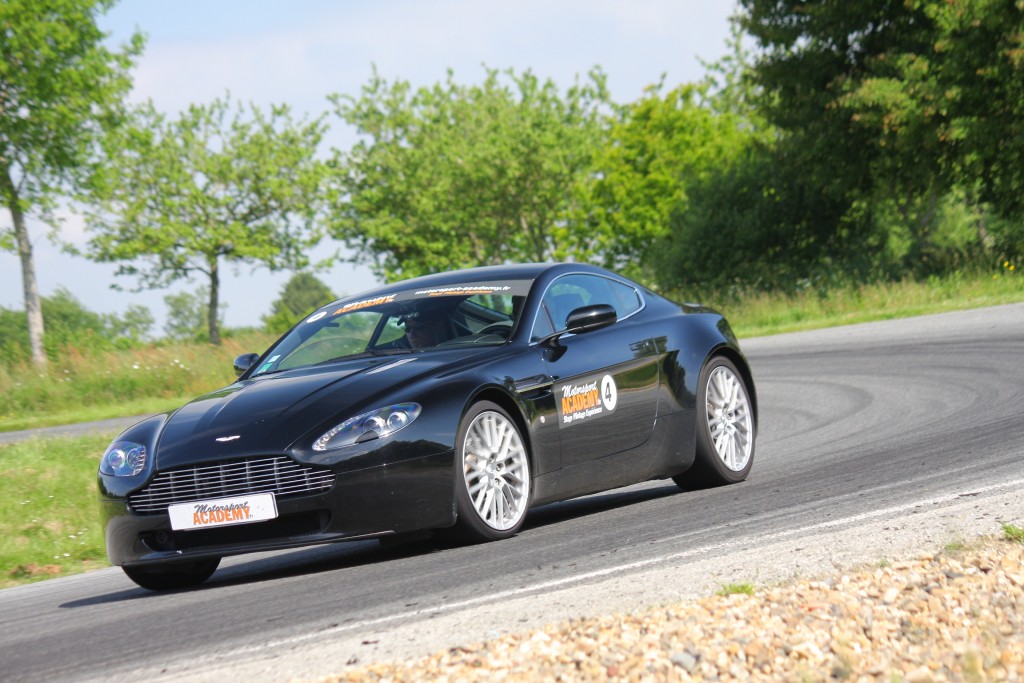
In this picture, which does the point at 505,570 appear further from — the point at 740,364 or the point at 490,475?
the point at 740,364

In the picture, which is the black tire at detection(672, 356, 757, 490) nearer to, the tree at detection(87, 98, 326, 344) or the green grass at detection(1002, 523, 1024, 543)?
the green grass at detection(1002, 523, 1024, 543)

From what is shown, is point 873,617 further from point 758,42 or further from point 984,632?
point 758,42

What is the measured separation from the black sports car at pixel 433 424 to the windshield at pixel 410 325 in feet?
0.04

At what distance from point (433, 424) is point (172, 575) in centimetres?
172

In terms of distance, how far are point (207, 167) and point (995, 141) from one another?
3359cm

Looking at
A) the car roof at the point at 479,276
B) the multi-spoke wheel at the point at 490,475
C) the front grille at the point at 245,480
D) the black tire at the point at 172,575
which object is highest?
the car roof at the point at 479,276

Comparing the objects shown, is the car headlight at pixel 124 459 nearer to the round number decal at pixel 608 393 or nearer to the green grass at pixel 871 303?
the round number decal at pixel 608 393

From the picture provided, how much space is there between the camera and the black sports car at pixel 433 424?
6.48 m

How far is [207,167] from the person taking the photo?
187 ft

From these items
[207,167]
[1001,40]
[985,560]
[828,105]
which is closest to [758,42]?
[828,105]

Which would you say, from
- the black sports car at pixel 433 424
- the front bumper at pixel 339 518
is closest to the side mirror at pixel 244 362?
the black sports car at pixel 433 424

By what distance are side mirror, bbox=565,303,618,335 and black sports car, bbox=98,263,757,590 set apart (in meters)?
0.01

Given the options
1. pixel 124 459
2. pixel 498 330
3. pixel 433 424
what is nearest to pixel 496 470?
pixel 433 424

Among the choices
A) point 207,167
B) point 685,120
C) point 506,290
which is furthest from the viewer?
point 685,120
